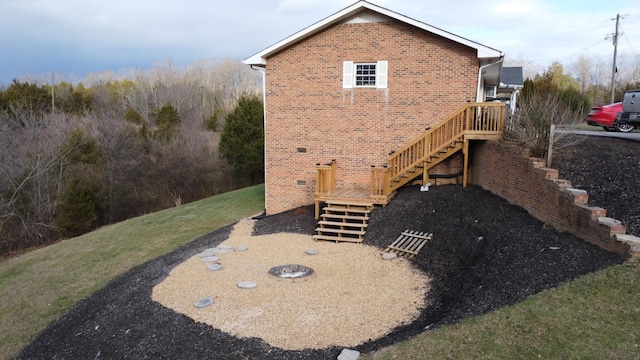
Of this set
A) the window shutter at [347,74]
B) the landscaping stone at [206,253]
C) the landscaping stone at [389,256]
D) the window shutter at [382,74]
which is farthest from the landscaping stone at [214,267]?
the window shutter at [382,74]

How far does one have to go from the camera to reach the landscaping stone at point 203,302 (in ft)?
24.7

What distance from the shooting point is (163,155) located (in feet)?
90.3

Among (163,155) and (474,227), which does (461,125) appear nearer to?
(474,227)

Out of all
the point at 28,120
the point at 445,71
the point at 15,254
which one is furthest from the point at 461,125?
the point at 28,120

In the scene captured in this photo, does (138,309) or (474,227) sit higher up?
(474,227)

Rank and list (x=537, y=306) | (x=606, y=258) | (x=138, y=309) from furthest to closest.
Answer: (x=138, y=309) < (x=606, y=258) < (x=537, y=306)

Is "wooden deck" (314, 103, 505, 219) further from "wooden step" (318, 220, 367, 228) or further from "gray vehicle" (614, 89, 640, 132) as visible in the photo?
"gray vehicle" (614, 89, 640, 132)

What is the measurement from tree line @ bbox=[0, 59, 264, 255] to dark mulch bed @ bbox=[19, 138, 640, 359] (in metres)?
12.7

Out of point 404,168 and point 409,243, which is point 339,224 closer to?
point 409,243

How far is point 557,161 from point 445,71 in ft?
15.1

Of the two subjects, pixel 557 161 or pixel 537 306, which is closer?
pixel 537 306

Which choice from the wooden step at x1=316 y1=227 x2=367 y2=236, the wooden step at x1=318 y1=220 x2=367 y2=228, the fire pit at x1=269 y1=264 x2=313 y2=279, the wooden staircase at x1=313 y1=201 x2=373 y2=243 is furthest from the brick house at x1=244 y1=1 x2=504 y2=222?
the fire pit at x1=269 y1=264 x2=313 y2=279

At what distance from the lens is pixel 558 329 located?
197 inches

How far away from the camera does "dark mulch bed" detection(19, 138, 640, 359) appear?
6227mm
